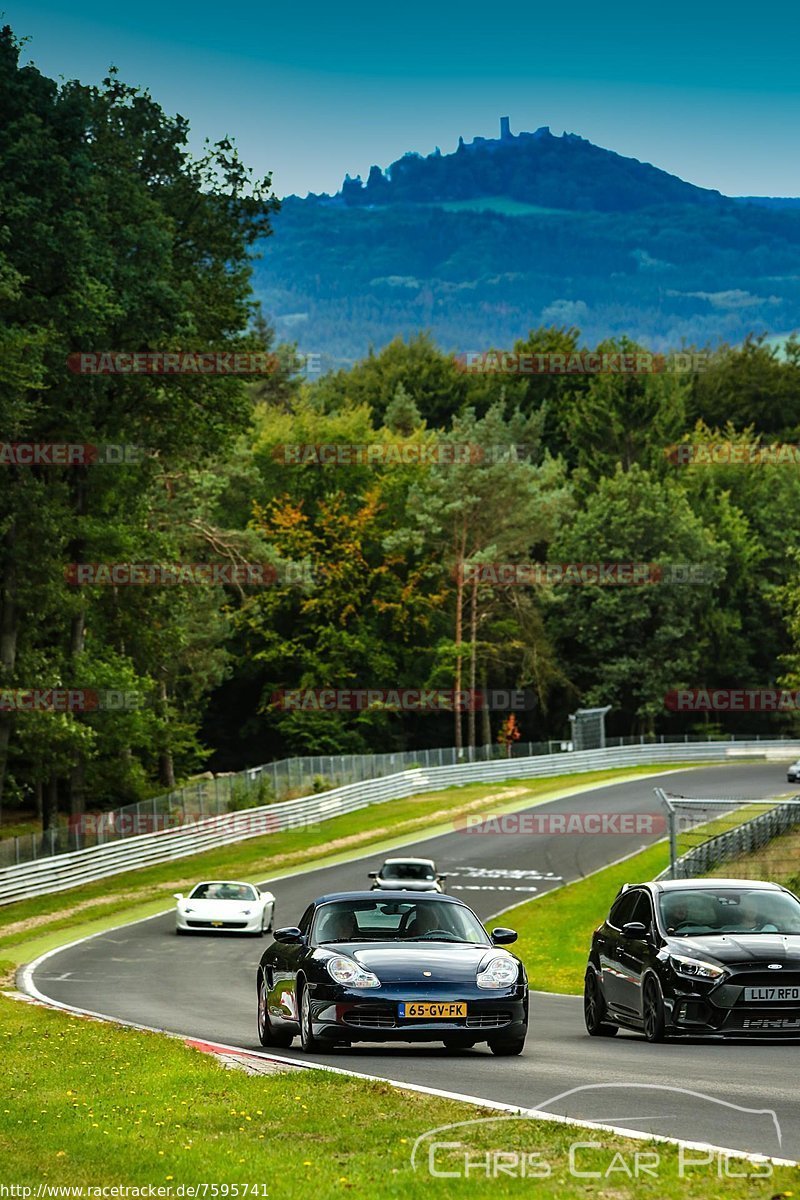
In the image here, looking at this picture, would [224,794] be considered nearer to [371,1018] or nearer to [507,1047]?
[507,1047]

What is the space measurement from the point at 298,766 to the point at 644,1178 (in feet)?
184

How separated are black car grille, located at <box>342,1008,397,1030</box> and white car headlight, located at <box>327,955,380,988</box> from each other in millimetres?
196

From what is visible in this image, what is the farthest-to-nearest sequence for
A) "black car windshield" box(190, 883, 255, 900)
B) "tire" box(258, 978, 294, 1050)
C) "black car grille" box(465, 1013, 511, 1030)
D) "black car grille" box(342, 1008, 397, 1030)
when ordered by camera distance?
"black car windshield" box(190, 883, 255, 900) < "tire" box(258, 978, 294, 1050) < "black car grille" box(465, 1013, 511, 1030) < "black car grille" box(342, 1008, 397, 1030)

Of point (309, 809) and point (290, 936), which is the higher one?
point (290, 936)

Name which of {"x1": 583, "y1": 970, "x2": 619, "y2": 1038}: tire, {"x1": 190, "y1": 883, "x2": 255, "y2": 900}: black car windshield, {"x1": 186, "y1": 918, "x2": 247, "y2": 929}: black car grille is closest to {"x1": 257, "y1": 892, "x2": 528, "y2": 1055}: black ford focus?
{"x1": 583, "y1": 970, "x2": 619, "y2": 1038}: tire

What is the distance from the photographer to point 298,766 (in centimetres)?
6362

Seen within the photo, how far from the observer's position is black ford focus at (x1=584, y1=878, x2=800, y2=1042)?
14961mm

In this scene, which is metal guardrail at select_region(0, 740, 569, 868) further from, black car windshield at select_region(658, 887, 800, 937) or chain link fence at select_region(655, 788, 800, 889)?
black car windshield at select_region(658, 887, 800, 937)

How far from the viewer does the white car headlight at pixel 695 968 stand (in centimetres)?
1496

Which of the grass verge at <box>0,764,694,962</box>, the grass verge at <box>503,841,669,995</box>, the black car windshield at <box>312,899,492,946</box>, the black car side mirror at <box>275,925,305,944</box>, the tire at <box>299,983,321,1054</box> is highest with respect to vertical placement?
the black car windshield at <box>312,899,492,946</box>

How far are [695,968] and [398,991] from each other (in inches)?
117

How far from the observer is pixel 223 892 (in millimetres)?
37250

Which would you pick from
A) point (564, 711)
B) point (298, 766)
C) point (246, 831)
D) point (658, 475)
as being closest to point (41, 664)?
point (246, 831)

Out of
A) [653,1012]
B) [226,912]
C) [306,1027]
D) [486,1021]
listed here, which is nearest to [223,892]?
[226,912]
